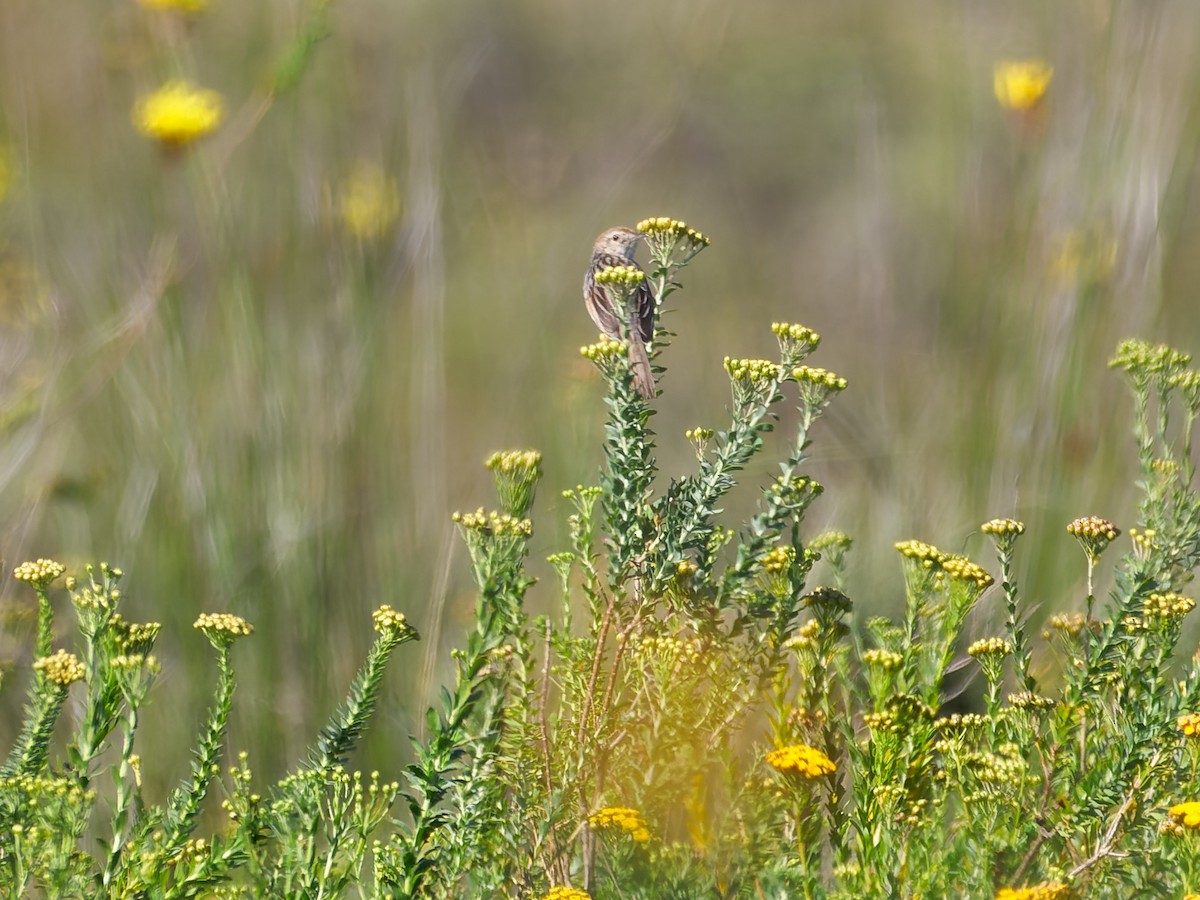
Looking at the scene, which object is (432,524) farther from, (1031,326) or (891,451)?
(1031,326)

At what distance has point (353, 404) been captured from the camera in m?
2.57

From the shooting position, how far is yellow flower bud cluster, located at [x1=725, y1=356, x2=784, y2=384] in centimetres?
141

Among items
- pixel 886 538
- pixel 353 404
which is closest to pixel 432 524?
pixel 353 404

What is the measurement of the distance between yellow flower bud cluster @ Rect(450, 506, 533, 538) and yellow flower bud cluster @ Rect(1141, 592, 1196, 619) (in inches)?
28.2

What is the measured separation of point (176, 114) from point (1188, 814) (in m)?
2.50

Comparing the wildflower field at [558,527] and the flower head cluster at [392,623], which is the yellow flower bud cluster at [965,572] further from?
the flower head cluster at [392,623]

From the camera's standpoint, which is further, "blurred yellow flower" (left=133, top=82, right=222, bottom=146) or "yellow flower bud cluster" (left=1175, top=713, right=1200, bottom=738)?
"blurred yellow flower" (left=133, top=82, right=222, bottom=146)

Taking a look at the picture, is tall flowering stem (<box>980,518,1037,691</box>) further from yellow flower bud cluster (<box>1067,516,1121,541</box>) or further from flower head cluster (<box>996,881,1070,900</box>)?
flower head cluster (<box>996,881,1070,900</box>)

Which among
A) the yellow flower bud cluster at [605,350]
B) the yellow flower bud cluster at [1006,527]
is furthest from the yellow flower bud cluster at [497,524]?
the yellow flower bud cluster at [1006,527]

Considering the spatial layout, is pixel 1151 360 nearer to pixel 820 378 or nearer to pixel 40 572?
pixel 820 378

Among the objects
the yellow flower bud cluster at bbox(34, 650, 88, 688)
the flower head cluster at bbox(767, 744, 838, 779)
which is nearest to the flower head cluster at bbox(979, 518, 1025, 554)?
the flower head cluster at bbox(767, 744, 838, 779)

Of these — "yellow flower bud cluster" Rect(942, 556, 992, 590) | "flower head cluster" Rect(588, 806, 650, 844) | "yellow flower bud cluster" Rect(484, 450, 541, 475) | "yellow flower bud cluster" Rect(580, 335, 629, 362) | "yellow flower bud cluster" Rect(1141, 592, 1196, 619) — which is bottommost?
"flower head cluster" Rect(588, 806, 650, 844)

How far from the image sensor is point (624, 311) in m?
1.54

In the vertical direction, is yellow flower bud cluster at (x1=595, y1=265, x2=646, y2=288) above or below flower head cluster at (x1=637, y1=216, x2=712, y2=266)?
below
